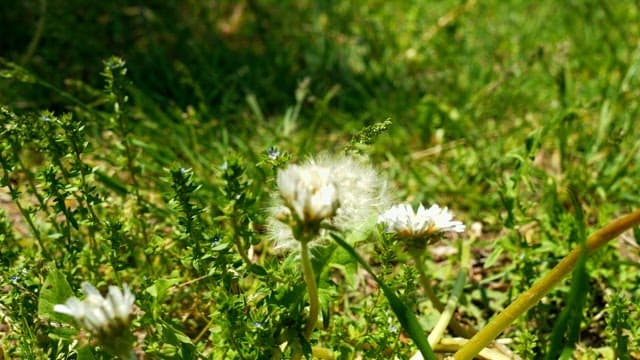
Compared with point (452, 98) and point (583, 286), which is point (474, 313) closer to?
point (583, 286)

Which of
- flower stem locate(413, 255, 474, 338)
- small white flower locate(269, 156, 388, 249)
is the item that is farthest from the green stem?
small white flower locate(269, 156, 388, 249)

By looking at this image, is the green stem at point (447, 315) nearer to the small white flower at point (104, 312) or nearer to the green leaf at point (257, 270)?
the green leaf at point (257, 270)

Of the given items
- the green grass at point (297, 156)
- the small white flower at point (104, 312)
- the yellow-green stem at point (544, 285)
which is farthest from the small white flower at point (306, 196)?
the yellow-green stem at point (544, 285)

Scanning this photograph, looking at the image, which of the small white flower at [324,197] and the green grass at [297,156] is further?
the green grass at [297,156]

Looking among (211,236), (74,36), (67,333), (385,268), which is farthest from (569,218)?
(74,36)

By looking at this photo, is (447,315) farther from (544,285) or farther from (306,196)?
(306,196)

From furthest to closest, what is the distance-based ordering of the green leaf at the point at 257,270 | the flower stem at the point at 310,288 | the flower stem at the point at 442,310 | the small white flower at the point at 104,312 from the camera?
the flower stem at the point at 442,310, the green leaf at the point at 257,270, the flower stem at the point at 310,288, the small white flower at the point at 104,312
